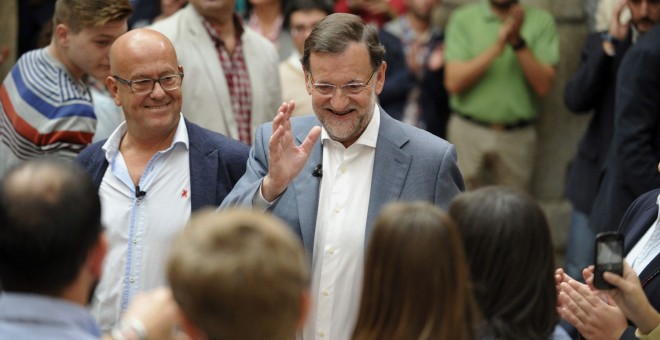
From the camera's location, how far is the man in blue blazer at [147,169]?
432 cm

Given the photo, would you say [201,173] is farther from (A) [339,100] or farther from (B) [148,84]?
(A) [339,100]

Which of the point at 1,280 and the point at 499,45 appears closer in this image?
the point at 1,280

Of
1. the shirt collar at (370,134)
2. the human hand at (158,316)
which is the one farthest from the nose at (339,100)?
the human hand at (158,316)

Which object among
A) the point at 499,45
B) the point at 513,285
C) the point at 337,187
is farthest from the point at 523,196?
the point at 499,45

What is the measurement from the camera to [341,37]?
13.8 ft

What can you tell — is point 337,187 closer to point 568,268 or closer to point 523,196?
point 523,196

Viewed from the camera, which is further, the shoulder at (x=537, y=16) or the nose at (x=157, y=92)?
the shoulder at (x=537, y=16)

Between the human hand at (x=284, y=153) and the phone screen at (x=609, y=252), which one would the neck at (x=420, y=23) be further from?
the phone screen at (x=609, y=252)

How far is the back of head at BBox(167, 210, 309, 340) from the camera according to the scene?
2477 mm

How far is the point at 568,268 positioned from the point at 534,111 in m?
1.47

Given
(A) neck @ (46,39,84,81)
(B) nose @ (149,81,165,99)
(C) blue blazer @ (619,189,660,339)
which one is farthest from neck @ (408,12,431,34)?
(B) nose @ (149,81,165,99)

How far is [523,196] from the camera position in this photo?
3.25 m

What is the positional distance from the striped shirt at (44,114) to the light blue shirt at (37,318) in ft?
8.06

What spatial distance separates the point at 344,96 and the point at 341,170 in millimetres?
289
